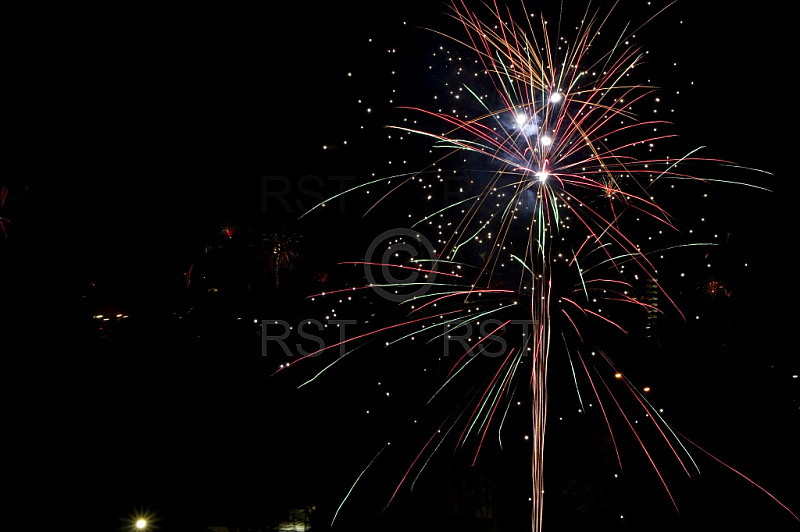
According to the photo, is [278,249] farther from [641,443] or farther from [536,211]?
[641,443]

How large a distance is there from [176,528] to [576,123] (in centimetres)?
428

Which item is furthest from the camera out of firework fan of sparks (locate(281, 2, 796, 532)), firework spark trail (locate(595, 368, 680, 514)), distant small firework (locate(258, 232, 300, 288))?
distant small firework (locate(258, 232, 300, 288))

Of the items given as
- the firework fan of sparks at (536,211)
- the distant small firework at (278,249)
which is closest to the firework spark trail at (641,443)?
the firework fan of sparks at (536,211)

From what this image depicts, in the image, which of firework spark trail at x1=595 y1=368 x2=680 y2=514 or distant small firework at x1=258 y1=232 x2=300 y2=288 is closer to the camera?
firework spark trail at x1=595 y1=368 x2=680 y2=514

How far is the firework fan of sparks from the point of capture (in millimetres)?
4707

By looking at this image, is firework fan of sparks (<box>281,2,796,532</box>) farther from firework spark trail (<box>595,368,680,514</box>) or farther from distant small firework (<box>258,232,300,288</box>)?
distant small firework (<box>258,232,300,288</box>)

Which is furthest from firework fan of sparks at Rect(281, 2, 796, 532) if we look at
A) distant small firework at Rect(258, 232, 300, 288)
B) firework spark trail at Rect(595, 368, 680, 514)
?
distant small firework at Rect(258, 232, 300, 288)

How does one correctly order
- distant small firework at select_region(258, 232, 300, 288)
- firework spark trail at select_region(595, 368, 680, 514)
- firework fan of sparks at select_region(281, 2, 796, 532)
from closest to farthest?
1. firework fan of sparks at select_region(281, 2, 796, 532)
2. firework spark trail at select_region(595, 368, 680, 514)
3. distant small firework at select_region(258, 232, 300, 288)

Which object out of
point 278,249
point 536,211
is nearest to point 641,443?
point 536,211

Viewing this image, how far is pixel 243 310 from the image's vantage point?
5004mm

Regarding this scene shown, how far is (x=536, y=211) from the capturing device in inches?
191

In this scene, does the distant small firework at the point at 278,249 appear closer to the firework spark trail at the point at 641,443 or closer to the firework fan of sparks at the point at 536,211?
the firework fan of sparks at the point at 536,211

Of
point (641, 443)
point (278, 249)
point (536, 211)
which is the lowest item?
Answer: point (641, 443)

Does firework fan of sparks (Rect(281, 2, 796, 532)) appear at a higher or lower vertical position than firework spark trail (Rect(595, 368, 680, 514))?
higher
